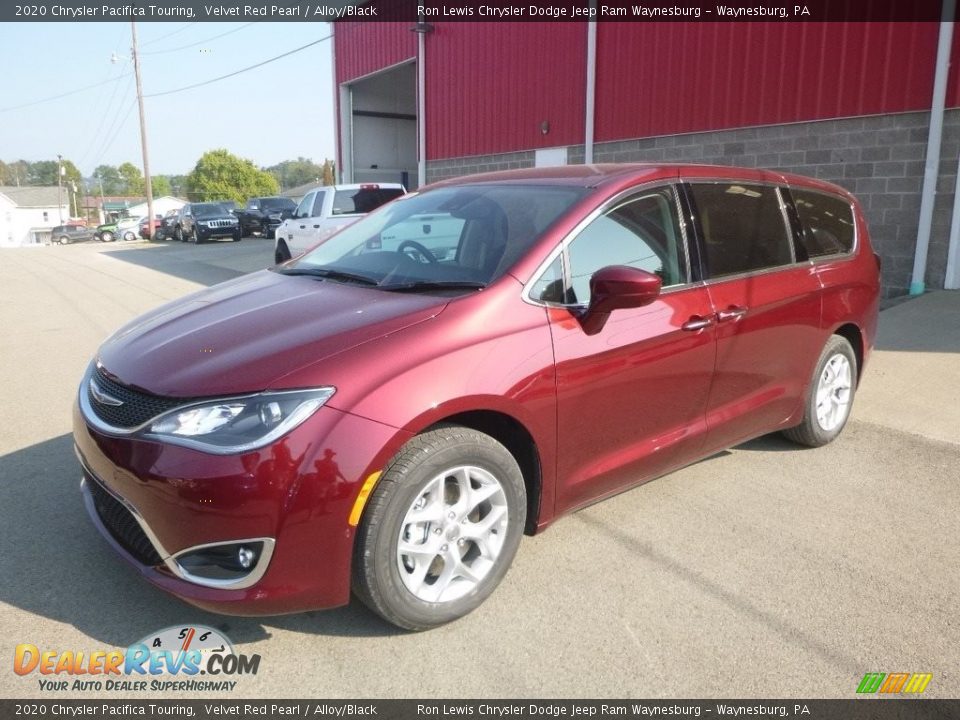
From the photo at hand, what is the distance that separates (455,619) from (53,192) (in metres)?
114

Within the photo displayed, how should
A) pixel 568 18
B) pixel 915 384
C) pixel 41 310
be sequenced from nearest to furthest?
pixel 915 384, pixel 41 310, pixel 568 18

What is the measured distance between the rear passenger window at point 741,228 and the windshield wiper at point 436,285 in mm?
1303

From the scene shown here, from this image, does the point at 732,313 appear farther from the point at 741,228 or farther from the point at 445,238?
the point at 445,238

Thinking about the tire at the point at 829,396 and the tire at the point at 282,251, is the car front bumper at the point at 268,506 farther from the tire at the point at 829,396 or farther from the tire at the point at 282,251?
the tire at the point at 282,251

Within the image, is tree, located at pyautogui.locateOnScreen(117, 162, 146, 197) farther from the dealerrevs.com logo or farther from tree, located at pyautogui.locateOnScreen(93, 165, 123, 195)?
the dealerrevs.com logo

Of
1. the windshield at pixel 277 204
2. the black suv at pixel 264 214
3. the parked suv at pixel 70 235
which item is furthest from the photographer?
the parked suv at pixel 70 235

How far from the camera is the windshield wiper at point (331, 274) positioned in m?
3.42

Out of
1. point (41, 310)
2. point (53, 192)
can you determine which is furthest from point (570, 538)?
point (53, 192)

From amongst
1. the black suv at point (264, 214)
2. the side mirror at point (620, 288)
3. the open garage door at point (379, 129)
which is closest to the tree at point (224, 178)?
the black suv at point (264, 214)

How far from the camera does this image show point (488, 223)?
346 centimetres

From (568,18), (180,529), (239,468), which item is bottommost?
(180,529)

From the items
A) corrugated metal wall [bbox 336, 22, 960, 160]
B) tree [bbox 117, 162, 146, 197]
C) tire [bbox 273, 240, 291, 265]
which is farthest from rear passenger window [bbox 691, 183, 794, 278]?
tree [bbox 117, 162, 146, 197]

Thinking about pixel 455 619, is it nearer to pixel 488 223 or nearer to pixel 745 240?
pixel 488 223

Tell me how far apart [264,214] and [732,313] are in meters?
28.0
